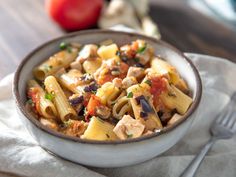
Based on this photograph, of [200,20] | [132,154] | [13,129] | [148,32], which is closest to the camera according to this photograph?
[132,154]

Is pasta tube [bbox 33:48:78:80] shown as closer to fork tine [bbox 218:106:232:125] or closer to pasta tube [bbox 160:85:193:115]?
pasta tube [bbox 160:85:193:115]

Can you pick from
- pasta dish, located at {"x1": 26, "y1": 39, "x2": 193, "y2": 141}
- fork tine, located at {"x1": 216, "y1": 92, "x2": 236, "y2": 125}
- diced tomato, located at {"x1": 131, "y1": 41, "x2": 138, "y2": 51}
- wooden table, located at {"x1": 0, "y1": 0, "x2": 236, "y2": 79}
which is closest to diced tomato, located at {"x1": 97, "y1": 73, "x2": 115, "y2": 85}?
pasta dish, located at {"x1": 26, "y1": 39, "x2": 193, "y2": 141}

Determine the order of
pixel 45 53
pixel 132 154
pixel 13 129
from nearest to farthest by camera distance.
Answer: pixel 132 154 → pixel 13 129 → pixel 45 53

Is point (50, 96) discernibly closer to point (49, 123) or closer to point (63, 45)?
point (49, 123)

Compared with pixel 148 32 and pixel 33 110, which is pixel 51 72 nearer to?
pixel 33 110

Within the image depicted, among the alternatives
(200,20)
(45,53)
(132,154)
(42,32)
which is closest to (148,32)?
(200,20)

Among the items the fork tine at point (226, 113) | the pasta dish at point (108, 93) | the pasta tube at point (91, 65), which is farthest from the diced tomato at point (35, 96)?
the fork tine at point (226, 113)

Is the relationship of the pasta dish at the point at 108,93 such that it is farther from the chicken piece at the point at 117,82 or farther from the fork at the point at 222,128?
the fork at the point at 222,128
